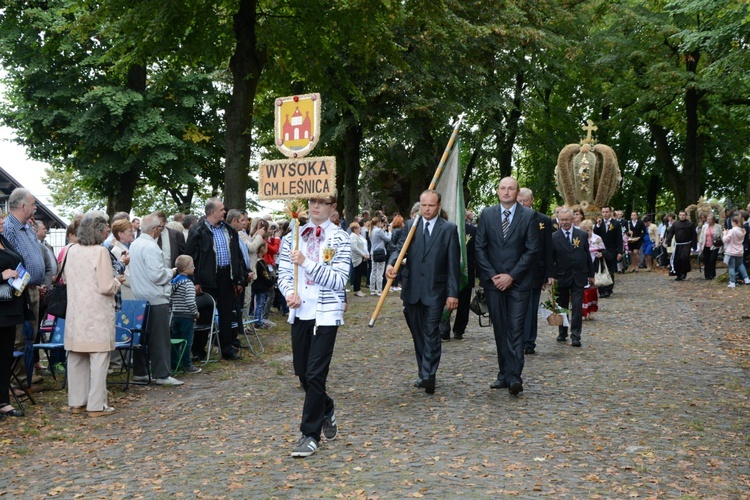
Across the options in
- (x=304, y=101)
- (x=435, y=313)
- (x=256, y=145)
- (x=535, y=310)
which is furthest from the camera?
(x=256, y=145)

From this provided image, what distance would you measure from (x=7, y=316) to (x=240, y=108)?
8.91 meters

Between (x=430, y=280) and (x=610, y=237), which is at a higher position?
(x=610, y=237)

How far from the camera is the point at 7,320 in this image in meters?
8.92

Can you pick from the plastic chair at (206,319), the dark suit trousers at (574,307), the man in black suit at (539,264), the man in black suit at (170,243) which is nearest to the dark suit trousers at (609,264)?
the dark suit trousers at (574,307)

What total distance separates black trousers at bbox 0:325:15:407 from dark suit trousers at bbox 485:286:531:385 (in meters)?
4.91

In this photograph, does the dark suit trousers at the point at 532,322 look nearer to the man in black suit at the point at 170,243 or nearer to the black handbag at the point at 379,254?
the man in black suit at the point at 170,243

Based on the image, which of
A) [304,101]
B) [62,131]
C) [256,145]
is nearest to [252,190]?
[256,145]

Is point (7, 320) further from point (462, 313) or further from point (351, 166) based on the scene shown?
point (351, 166)

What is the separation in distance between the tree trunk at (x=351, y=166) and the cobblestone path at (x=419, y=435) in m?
16.2

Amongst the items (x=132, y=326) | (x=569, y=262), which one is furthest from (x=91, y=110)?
(x=132, y=326)

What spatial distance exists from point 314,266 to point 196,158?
2869 centimetres

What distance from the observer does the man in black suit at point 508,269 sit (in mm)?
9758

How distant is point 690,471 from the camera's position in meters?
6.82

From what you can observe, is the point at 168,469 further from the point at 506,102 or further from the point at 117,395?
the point at 506,102
